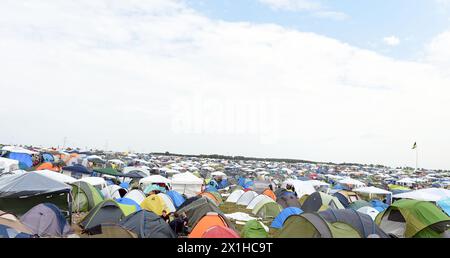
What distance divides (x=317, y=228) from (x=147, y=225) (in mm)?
5033

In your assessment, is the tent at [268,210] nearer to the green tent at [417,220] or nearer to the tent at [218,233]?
the green tent at [417,220]

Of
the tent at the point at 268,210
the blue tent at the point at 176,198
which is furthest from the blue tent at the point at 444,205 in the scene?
the blue tent at the point at 176,198

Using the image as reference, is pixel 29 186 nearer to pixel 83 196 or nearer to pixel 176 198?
pixel 83 196

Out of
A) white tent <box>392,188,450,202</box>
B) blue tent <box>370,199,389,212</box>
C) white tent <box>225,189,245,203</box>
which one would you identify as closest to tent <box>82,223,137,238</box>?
blue tent <box>370,199,389,212</box>

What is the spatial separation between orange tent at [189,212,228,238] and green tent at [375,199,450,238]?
243 inches

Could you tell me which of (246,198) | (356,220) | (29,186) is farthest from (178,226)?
(246,198)

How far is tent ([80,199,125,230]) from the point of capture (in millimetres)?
12891

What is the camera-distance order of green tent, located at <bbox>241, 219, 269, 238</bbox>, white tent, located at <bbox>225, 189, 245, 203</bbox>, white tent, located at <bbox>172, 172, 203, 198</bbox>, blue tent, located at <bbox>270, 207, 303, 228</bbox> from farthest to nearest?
white tent, located at <bbox>172, 172, 203, 198</bbox>, white tent, located at <bbox>225, 189, 245, 203</bbox>, blue tent, located at <bbox>270, 207, 303, 228</bbox>, green tent, located at <bbox>241, 219, 269, 238</bbox>

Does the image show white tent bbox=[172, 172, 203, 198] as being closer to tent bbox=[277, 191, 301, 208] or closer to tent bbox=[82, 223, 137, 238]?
tent bbox=[277, 191, 301, 208]

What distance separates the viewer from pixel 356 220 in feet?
35.9

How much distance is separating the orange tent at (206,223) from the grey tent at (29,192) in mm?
5780
